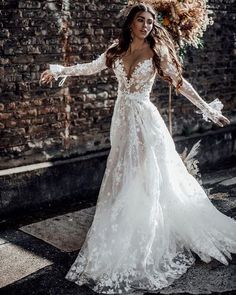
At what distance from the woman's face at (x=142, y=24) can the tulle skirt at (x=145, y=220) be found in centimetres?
62

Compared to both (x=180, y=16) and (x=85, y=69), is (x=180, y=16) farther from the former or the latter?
(x=85, y=69)

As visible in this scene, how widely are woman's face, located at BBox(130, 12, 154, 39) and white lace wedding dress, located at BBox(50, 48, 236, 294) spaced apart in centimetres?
24

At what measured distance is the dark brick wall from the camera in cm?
538

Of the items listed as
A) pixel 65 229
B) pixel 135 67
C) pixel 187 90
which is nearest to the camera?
pixel 135 67

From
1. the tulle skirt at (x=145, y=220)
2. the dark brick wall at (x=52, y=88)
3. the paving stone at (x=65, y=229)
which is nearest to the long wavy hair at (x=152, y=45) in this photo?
the tulle skirt at (x=145, y=220)

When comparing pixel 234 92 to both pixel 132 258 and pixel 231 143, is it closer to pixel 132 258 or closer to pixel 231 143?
pixel 231 143

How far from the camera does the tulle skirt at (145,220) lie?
3922 mm

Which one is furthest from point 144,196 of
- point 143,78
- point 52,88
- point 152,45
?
point 52,88

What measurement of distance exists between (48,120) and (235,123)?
403 centimetres

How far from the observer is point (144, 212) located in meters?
4.12

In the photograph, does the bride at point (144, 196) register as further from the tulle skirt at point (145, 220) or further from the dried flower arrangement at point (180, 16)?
the dried flower arrangement at point (180, 16)

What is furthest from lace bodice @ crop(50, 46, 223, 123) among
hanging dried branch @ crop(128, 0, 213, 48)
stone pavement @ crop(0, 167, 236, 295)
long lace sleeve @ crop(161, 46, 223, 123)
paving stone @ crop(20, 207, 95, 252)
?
paving stone @ crop(20, 207, 95, 252)

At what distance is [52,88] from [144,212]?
2.36 m

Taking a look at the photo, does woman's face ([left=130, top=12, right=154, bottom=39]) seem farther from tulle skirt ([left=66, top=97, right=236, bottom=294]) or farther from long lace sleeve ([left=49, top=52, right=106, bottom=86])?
tulle skirt ([left=66, top=97, right=236, bottom=294])
